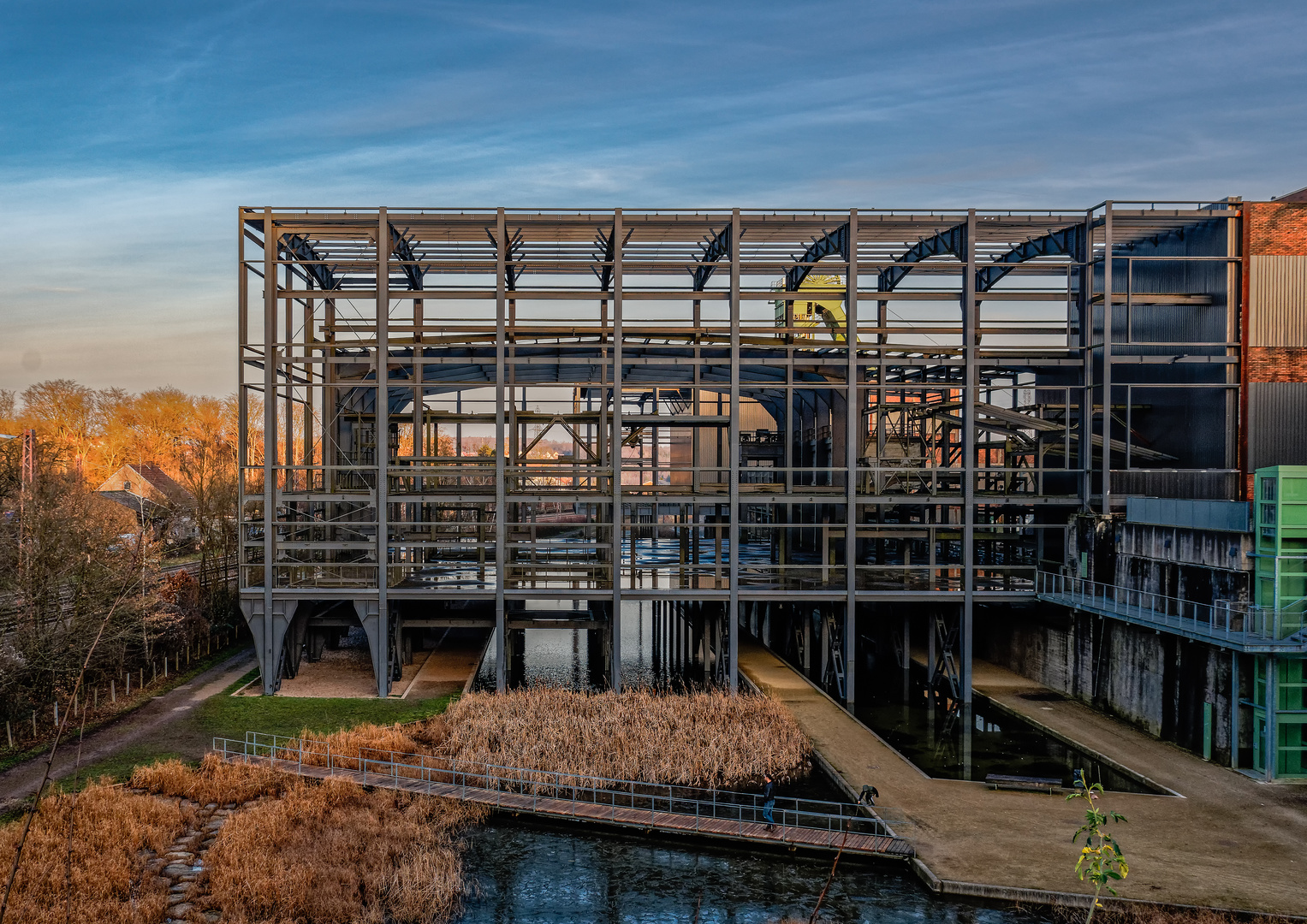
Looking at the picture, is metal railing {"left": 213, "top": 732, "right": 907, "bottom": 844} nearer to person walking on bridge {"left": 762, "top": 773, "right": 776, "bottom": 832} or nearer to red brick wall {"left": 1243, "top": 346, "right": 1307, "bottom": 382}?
person walking on bridge {"left": 762, "top": 773, "right": 776, "bottom": 832}

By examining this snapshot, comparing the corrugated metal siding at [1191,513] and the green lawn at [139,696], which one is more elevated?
the corrugated metal siding at [1191,513]

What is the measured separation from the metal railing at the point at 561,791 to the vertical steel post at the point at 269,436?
4.87 meters

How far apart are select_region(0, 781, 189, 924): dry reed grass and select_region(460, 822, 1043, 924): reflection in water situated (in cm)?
529

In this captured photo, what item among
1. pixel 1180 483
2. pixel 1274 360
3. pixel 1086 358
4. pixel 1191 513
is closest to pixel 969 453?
pixel 1086 358

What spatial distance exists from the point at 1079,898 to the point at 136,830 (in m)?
16.0

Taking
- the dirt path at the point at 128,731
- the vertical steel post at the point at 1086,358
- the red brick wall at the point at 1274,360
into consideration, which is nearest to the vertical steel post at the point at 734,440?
the vertical steel post at the point at 1086,358

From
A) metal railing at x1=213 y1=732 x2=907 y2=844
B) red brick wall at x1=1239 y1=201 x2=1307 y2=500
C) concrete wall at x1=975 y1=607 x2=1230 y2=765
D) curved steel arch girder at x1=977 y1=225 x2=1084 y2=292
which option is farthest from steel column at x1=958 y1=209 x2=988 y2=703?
metal railing at x1=213 y1=732 x2=907 y2=844

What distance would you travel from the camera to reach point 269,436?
27406 mm

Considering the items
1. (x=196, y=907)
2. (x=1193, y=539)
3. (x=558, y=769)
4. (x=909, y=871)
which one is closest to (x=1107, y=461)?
(x=1193, y=539)

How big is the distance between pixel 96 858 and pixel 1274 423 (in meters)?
31.7

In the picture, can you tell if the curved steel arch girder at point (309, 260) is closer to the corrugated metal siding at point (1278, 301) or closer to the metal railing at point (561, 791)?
the metal railing at point (561, 791)

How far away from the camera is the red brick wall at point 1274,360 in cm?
2777

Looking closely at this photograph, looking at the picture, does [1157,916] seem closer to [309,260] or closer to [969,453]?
[969,453]

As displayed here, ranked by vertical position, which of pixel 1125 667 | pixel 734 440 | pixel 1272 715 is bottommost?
pixel 1125 667
